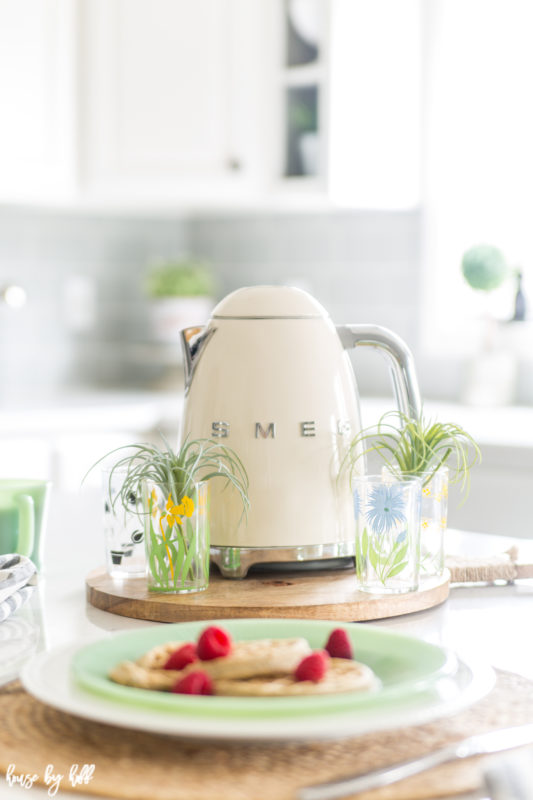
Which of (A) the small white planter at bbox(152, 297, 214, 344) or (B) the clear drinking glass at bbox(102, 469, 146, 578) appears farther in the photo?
(A) the small white planter at bbox(152, 297, 214, 344)

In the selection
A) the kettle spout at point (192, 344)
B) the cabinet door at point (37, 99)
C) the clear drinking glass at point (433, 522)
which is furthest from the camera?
the cabinet door at point (37, 99)

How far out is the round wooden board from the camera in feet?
3.16

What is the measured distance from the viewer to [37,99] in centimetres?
291

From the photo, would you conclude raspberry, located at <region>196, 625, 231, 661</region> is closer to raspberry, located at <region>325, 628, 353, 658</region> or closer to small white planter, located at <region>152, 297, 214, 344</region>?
raspberry, located at <region>325, 628, 353, 658</region>

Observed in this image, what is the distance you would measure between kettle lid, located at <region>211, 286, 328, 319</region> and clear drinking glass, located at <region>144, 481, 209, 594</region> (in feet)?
0.70

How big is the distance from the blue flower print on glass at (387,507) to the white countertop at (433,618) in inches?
3.4

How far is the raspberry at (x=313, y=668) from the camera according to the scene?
0.68 m

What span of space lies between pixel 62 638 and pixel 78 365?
2.68m

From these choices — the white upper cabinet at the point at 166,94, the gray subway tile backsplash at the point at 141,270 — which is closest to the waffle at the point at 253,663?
the white upper cabinet at the point at 166,94

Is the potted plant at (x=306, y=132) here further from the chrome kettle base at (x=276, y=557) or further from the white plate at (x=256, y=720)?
the white plate at (x=256, y=720)

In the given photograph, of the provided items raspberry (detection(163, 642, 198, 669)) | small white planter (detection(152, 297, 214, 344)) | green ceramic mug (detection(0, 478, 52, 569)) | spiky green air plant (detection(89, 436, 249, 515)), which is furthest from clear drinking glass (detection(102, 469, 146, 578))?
small white planter (detection(152, 297, 214, 344))

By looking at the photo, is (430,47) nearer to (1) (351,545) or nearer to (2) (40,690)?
(1) (351,545)

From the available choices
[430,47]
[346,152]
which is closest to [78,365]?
[346,152]

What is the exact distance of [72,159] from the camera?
119 inches
